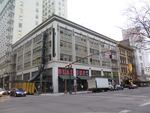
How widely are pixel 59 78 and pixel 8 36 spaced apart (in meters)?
40.8

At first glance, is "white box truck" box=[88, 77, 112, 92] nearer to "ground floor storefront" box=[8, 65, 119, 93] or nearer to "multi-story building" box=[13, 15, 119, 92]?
"ground floor storefront" box=[8, 65, 119, 93]

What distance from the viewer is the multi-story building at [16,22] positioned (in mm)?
75931

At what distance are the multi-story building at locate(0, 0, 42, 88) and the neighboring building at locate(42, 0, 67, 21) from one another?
463 centimetres

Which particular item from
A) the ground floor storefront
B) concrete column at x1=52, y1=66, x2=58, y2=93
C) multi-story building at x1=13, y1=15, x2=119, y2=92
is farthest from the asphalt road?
concrete column at x1=52, y1=66, x2=58, y2=93

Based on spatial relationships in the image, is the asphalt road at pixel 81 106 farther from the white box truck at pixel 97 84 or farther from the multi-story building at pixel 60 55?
the white box truck at pixel 97 84

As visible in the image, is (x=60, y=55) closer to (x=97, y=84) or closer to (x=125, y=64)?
(x=97, y=84)

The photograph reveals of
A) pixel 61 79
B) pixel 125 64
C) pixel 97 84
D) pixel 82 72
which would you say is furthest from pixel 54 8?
Result: pixel 97 84

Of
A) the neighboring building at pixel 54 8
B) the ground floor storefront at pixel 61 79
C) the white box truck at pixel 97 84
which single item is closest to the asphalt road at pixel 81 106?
the ground floor storefront at pixel 61 79

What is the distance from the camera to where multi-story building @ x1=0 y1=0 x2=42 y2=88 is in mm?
75931

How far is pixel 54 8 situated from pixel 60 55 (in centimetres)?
4637

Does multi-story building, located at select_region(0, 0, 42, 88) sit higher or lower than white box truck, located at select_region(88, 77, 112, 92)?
higher

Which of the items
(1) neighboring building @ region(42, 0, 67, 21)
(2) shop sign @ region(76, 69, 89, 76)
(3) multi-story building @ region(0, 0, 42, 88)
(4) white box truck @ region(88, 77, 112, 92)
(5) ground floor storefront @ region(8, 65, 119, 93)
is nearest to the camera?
(4) white box truck @ region(88, 77, 112, 92)

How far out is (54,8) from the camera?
295 feet

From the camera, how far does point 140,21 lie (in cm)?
1634
